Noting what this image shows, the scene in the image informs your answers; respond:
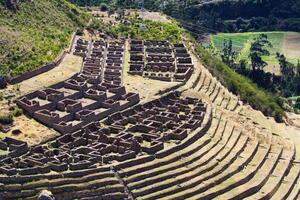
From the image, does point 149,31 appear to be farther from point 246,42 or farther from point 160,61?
point 246,42

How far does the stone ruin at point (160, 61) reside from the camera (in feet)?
204

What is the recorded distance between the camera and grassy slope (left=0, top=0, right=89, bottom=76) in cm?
5744

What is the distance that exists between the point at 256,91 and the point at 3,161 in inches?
1371

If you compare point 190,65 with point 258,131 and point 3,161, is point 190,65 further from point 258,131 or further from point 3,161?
point 3,161

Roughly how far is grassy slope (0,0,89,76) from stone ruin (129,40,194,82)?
23.8 feet

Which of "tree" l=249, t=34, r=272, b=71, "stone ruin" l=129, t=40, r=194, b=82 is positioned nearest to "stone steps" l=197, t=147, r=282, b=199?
"stone ruin" l=129, t=40, r=194, b=82

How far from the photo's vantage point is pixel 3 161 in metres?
40.3

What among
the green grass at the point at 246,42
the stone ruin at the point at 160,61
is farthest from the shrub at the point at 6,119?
the green grass at the point at 246,42

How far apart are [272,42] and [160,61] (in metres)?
44.9

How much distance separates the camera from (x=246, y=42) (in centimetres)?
10769

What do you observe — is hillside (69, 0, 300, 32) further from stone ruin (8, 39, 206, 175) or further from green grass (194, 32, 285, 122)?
stone ruin (8, 39, 206, 175)

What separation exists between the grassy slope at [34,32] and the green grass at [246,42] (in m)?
28.9

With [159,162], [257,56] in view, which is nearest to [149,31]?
[257,56]

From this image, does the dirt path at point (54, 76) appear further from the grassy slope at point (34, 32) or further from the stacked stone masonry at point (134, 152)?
the grassy slope at point (34, 32)
